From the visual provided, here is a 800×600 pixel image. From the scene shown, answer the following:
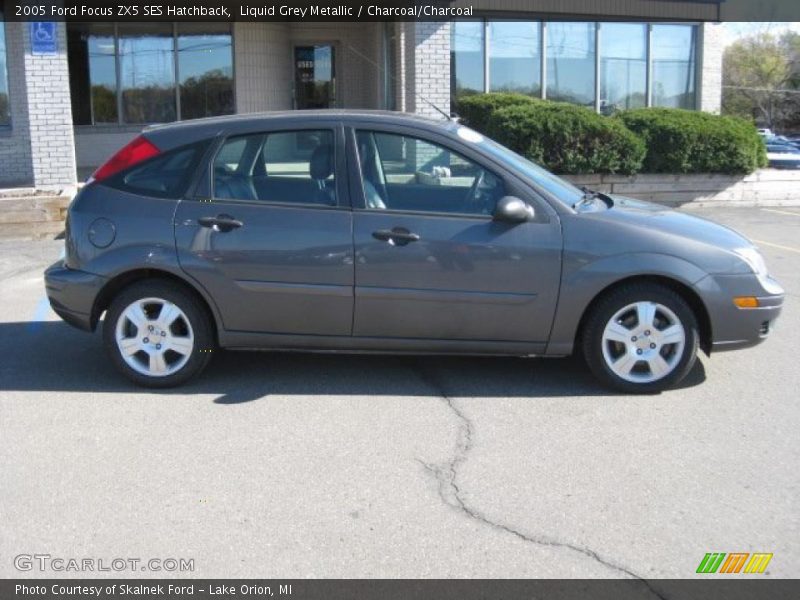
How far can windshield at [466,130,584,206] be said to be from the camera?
5.60 m

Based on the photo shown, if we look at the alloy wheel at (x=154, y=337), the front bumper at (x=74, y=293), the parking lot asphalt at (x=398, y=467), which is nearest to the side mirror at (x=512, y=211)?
the parking lot asphalt at (x=398, y=467)

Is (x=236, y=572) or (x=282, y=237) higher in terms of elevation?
Result: (x=282, y=237)

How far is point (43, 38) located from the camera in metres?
12.5

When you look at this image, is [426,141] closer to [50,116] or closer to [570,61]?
[50,116]

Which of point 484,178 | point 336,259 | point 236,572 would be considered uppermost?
point 484,178

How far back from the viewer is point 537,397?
18.2 ft

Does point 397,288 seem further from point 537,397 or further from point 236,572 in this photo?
point 236,572

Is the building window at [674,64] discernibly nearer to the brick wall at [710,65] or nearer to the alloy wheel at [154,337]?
the brick wall at [710,65]

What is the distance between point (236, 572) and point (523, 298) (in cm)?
257

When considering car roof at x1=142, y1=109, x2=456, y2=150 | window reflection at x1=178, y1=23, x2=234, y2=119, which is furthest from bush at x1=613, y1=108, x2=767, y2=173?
Answer: car roof at x1=142, y1=109, x2=456, y2=150

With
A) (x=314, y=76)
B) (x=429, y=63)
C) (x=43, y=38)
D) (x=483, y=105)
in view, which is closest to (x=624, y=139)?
(x=483, y=105)

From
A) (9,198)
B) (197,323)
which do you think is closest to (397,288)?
(197,323)

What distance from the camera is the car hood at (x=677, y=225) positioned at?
217 inches

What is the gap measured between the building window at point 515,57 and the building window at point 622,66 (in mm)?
1493
